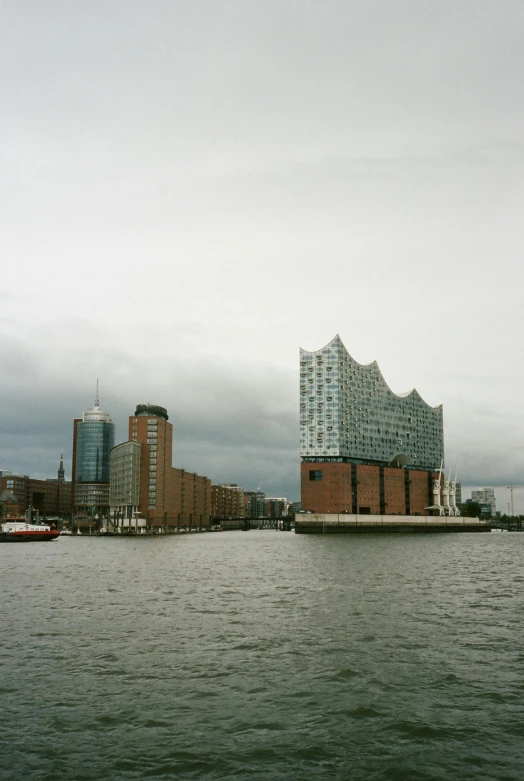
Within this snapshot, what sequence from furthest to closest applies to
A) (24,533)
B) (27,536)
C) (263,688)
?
(27,536) < (24,533) < (263,688)

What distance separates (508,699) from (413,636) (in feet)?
29.7

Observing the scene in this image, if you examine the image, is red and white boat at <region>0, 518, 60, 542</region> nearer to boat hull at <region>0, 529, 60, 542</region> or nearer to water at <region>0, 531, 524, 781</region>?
boat hull at <region>0, 529, 60, 542</region>

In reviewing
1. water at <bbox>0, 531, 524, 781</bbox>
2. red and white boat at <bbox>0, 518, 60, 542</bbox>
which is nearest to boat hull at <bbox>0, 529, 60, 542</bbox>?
red and white boat at <bbox>0, 518, 60, 542</bbox>

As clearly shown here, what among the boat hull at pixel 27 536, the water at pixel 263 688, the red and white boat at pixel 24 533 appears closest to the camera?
the water at pixel 263 688

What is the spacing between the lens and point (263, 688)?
21703mm

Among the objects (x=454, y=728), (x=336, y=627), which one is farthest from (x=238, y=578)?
(x=454, y=728)

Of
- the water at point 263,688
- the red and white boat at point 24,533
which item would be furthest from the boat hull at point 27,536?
the water at point 263,688

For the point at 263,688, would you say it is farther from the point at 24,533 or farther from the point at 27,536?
the point at 27,536

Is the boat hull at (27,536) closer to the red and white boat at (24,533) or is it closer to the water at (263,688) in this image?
the red and white boat at (24,533)

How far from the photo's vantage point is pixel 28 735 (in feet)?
57.2

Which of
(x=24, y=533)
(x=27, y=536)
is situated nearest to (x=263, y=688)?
(x=24, y=533)

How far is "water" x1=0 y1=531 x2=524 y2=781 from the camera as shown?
1586cm

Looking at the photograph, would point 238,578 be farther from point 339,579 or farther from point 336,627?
point 336,627

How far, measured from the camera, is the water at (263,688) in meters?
15.9
